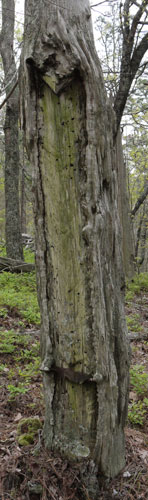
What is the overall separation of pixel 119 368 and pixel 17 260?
21.3 ft

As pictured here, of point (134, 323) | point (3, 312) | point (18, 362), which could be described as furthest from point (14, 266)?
point (18, 362)

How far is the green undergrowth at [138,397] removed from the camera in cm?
352

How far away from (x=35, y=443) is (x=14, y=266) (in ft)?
19.3

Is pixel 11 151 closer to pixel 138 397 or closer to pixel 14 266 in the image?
pixel 14 266

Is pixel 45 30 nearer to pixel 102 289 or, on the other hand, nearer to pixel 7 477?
pixel 102 289

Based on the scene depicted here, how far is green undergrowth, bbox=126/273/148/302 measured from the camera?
344 inches

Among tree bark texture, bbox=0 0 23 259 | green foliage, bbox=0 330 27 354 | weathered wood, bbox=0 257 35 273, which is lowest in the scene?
green foliage, bbox=0 330 27 354

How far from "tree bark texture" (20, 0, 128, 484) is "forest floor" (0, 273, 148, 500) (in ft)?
0.49

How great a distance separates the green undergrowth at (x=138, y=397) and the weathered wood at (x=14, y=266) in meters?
4.44

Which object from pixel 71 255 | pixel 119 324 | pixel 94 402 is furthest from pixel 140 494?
pixel 71 255

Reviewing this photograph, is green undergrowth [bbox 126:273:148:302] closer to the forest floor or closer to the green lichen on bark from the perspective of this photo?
the forest floor

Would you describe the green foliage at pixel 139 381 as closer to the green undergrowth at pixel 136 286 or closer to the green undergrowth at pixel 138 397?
the green undergrowth at pixel 138 397

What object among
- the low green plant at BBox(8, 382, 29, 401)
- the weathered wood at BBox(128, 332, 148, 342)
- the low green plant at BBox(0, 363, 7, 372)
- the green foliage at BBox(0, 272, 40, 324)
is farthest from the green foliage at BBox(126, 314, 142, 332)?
the low green plant at BBox(8, 382, 29, 401)

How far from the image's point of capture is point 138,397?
13.1 ft
